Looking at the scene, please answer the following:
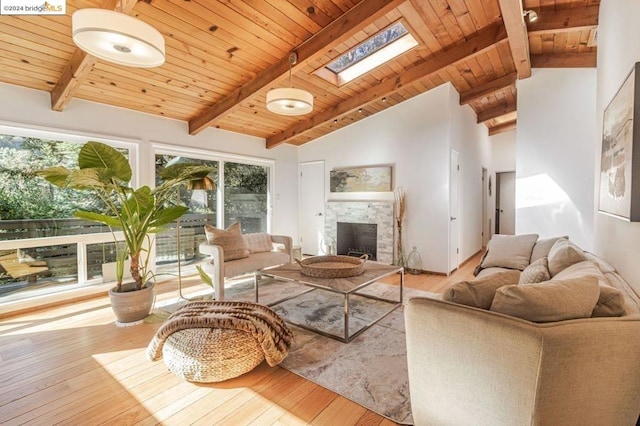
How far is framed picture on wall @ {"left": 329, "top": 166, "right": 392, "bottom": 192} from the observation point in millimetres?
5324

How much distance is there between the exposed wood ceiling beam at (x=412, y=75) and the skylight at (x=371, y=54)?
43 centimetres

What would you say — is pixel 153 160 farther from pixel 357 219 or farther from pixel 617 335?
pixel 617 335

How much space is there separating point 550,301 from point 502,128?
24.5ft

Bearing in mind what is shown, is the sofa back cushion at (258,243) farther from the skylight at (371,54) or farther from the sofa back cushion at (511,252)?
the sofa back cushion at (511,252)

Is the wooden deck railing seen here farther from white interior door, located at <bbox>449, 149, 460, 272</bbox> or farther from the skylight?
white interior door, located at <bbox>449, 149, 460, 272</bbox>

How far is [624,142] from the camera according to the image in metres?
1.65

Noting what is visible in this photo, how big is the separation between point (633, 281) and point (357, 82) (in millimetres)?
3728

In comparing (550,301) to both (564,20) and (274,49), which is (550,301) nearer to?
(274,49)

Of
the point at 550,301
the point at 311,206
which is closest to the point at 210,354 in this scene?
the point at 550,301

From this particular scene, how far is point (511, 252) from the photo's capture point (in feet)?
10.6

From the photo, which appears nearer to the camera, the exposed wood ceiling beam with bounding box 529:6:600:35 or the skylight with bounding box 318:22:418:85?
Result: the exposed wood ceiling beam with bounding box 529:6:600:35

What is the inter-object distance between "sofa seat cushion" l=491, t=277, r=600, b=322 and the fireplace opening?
4123 mm

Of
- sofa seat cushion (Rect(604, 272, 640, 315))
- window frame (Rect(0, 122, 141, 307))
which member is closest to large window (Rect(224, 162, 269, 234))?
window frame (Rect(0, 122, 141, 307))

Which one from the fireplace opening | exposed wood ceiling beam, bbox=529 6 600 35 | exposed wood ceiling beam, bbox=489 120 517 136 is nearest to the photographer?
exposed wood ceiling beam, bbox=529 6 600 35
